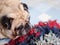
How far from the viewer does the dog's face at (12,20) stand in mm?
1472

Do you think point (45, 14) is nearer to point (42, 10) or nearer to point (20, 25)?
point (42, 10)

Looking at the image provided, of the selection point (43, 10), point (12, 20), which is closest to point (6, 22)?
point (12, 20)

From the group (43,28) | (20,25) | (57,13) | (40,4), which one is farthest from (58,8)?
(43,28)

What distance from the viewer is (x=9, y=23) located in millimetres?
1479

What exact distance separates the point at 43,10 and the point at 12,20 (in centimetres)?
28

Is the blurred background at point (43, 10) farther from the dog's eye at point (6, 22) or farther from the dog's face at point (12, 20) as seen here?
the dog's eye at point (6, 22)

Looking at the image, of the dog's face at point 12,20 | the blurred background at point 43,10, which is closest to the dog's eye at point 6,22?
the dog's face at point 12,20

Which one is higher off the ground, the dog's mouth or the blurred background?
the blurred background

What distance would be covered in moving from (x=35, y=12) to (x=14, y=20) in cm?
20

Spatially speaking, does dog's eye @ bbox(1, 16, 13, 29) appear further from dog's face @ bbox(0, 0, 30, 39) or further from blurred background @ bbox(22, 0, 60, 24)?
blurred background @ bbox(22, 0, 60, 24)

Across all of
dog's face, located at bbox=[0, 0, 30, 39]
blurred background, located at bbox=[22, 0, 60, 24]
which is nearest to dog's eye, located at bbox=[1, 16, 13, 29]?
dog's face, located at bbox=[0, 0, 30, 39]

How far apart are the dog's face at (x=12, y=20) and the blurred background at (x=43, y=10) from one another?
0.25 ft

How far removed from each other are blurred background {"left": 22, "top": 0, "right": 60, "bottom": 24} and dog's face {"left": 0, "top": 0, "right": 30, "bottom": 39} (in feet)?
0.25

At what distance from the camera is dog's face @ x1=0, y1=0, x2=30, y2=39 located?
1.47 meters
